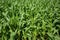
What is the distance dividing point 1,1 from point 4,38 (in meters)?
1.50

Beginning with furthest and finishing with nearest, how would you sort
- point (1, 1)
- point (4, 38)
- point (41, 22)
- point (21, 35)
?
point (1, 1), point (41, 22), point (21, 35), point (4, 38)

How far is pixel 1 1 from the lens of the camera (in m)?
3.33

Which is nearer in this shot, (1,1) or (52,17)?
(52,17)

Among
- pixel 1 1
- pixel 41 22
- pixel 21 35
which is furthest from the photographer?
pixel 1 1

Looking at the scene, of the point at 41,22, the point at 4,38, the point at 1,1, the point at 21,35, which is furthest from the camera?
the point at 1,1

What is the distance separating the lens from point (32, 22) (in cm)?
247

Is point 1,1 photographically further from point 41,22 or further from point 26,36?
point 26,36

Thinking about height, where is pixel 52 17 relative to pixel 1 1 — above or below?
below

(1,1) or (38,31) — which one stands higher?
(1,1)

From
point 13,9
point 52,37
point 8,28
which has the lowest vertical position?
point 52,37

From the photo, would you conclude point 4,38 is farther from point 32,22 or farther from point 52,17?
point 52,17

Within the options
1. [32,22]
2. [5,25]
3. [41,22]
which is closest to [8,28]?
[5,25]

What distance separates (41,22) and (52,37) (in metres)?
0.64

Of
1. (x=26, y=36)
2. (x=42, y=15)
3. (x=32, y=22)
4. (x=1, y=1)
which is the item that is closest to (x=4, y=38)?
(x=26, y=36)
